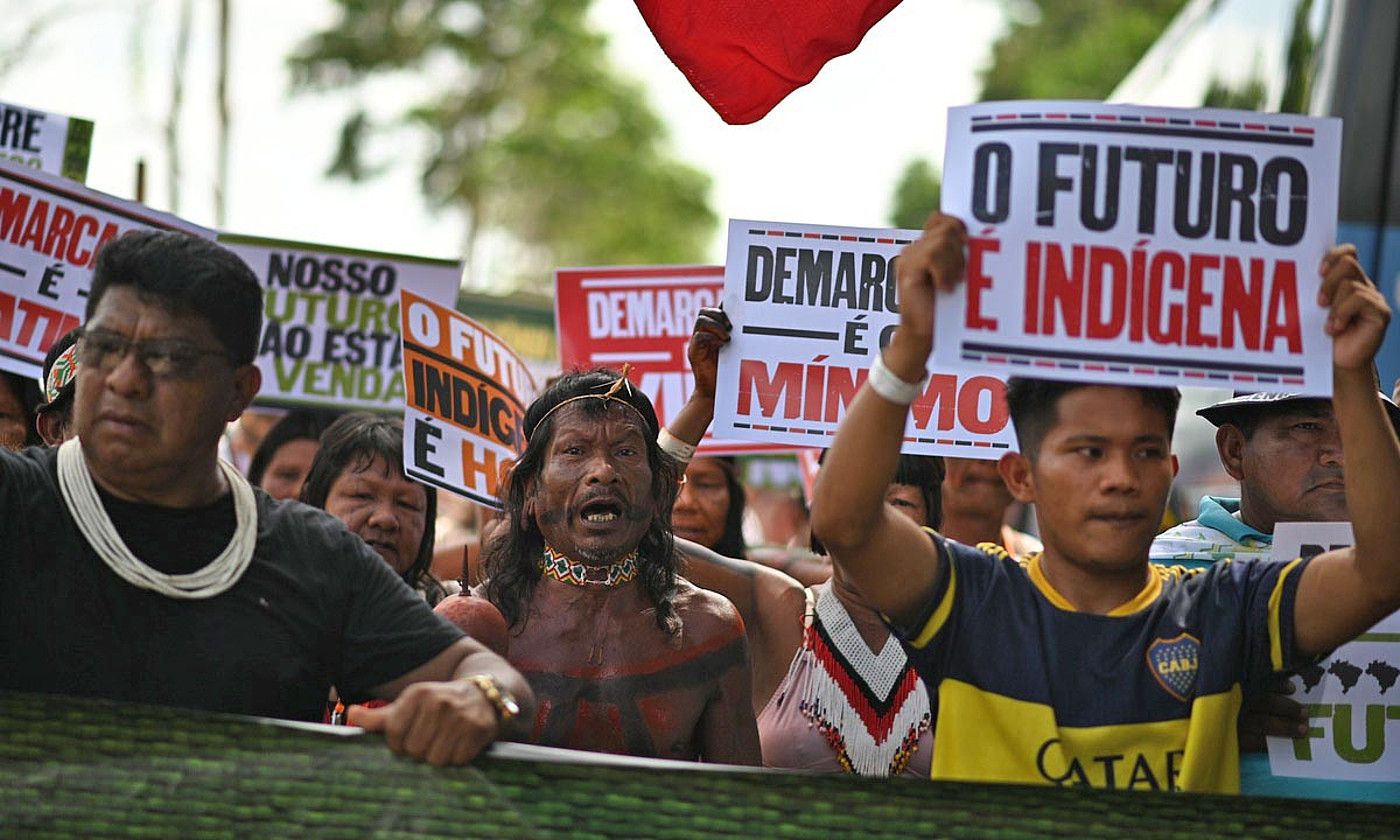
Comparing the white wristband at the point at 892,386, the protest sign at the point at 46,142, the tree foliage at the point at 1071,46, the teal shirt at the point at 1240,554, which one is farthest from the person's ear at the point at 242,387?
the tree foliage at the point at 1071,46

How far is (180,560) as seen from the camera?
3.02 m

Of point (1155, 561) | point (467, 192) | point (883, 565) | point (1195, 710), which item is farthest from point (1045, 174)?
point (467, 192)

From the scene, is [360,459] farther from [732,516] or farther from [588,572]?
[732,516]

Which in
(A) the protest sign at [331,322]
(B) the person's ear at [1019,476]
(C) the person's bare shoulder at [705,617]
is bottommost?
(C) the person's bare shoulder at [705,617]

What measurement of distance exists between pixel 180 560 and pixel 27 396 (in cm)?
268

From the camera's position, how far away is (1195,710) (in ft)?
9.95

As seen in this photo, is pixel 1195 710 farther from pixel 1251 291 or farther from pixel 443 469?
pixel 443 469

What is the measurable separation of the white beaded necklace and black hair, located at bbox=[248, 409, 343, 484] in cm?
292

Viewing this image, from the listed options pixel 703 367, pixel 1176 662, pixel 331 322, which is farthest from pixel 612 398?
pixel 331 322

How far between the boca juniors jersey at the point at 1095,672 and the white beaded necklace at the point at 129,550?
116 centimetres

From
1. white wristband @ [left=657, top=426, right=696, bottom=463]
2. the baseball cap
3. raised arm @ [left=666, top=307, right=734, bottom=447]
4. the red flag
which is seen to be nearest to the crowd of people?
the baseball cap

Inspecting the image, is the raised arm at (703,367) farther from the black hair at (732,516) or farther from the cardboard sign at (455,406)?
the black hair at (732,516)

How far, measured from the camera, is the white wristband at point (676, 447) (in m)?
4.66

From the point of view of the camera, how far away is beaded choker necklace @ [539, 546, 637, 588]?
13.4ft
